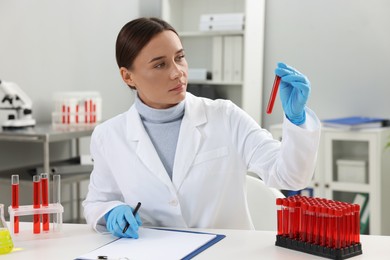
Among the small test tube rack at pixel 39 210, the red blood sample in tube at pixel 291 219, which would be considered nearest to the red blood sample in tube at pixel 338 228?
the red blood sample in tube at pixel 291 219

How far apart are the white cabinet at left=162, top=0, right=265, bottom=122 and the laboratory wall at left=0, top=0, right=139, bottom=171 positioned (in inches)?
16.0

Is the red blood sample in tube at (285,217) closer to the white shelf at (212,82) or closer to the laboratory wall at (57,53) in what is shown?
the laboratory wall at (57,53)

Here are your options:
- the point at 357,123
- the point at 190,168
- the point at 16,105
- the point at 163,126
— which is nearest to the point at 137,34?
the point at 163,126

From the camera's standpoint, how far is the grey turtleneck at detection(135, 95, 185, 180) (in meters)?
1.98

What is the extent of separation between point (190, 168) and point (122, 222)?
0.34 meters

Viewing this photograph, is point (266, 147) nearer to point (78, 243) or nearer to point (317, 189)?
point (78, 243)

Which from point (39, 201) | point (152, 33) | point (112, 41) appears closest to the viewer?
point (39, 201)

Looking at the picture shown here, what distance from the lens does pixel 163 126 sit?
6.61 feet

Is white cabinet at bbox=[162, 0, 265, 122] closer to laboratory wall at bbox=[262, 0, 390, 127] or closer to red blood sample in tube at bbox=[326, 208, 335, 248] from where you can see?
laboratory wall at bbox=[262, 0, 390, 127]

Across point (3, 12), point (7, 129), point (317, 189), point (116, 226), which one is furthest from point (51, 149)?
point (116, 226)

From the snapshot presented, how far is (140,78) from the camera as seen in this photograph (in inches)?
76.9

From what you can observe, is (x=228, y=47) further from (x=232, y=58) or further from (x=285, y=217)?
(x=285, y=217)

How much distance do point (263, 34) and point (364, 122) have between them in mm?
1068

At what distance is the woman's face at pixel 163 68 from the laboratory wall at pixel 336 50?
97.9 inches
